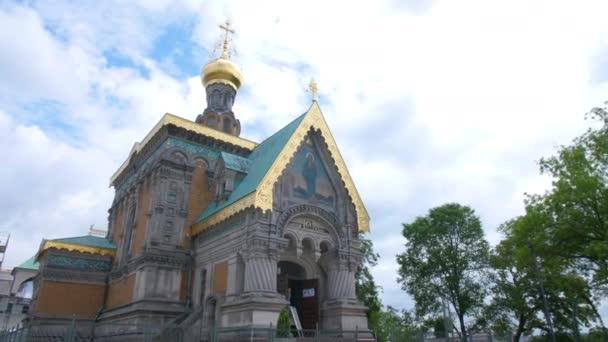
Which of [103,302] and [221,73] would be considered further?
[221,73]

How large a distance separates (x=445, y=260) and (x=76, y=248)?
21.8m

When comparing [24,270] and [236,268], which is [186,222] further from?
[24,270]

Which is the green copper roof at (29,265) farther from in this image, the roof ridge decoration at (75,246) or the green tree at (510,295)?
the green tree at (510,295)

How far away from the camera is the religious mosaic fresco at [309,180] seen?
1840cm

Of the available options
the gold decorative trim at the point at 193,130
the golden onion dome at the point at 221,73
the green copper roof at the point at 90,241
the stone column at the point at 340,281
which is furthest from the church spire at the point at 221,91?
the stone column at the point at 340,281

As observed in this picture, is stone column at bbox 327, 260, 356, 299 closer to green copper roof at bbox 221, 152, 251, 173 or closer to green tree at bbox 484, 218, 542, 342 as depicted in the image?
green copper roof at bbox 221, 152, 251, 173

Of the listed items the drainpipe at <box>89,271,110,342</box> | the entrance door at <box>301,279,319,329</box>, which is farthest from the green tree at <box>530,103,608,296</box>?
the drainpipe at <box>89,271,110,342</box>

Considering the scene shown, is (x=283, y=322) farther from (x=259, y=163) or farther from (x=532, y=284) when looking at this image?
(x=532, y=284)

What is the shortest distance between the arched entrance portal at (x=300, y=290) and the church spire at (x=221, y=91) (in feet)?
36.7

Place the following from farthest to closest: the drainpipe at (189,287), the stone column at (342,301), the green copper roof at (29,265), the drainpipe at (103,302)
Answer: the green copper roof at (29,265), the drainpipe at (103,302), the drainpipe at (189,287), the stone column at (342,301)

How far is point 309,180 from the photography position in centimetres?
1905

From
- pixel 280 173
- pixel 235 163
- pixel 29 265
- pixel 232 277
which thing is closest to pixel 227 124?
pixel 235 163

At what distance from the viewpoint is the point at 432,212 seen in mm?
31078

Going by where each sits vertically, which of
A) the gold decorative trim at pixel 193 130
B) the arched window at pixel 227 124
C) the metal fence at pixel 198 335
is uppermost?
the arched window at pixel 227 124
